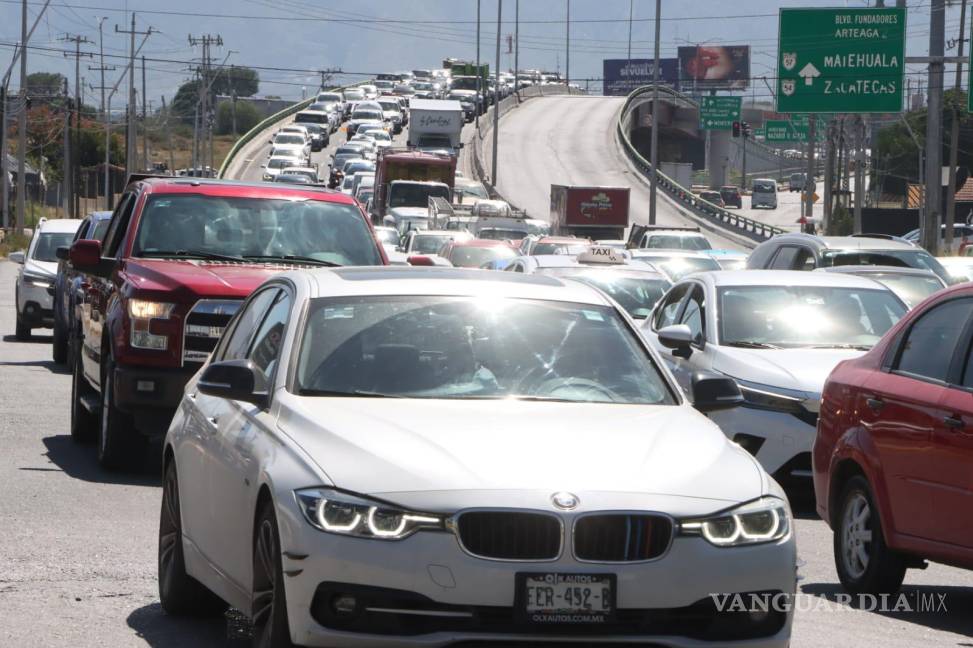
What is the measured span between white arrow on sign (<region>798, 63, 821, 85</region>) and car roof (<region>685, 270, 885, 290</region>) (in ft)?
97.2

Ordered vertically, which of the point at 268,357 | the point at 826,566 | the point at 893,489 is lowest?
the point at 826,566

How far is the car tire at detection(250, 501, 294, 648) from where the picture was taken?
18.9 ft

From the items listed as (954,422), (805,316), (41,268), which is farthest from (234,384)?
(41,268)

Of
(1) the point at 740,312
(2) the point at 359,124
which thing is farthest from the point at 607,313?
(2) the point at 359,124

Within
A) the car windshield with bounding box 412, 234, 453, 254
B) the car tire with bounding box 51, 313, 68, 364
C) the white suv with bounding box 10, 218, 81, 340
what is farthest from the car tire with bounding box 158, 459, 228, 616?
the car windshield with bounding box 412, 234, 453, 254

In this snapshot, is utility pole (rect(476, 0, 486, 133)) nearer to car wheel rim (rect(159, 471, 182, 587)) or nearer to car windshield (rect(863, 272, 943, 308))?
car windshield (rect(863, 272, 943, 308))

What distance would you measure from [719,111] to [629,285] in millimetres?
111009

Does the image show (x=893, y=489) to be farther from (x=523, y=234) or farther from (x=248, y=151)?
(x=248, y=151)

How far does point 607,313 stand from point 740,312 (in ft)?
21.9

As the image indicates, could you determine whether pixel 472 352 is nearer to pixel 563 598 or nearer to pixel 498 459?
pixel 498 459

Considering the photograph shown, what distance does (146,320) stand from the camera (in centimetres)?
1230

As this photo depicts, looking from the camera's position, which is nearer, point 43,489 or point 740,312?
point 43,489

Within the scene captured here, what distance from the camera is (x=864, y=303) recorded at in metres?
14.1

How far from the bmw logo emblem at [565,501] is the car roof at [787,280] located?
8922 millimetres
